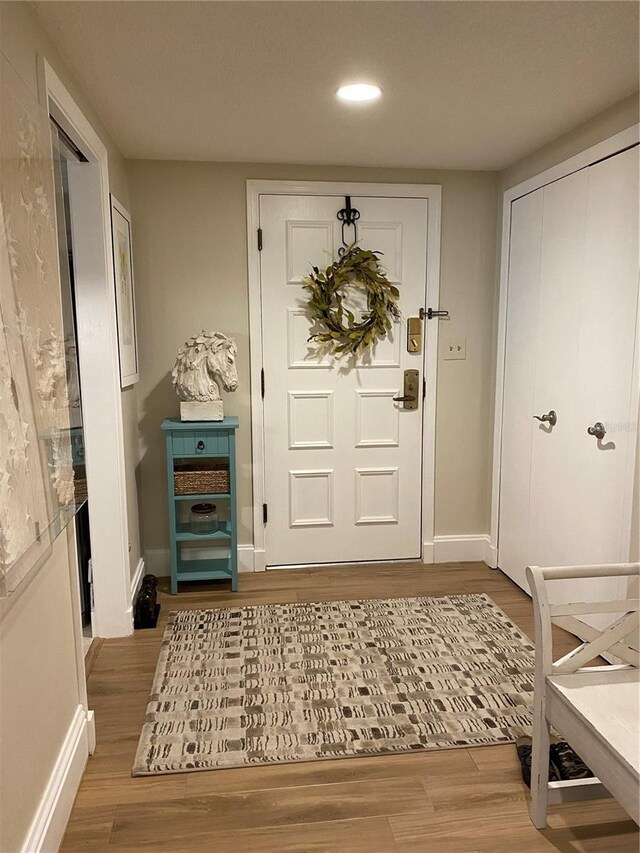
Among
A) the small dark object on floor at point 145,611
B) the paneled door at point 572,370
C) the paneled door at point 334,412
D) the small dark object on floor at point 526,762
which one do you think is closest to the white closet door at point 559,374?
the paneled door at point 572,370

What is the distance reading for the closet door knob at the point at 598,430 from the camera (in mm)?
2504

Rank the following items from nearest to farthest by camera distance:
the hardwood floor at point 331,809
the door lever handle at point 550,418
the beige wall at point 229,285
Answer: the hardwood floor at point 331,809
the door lever handle at point 550,418
the beige wall at point 229,285

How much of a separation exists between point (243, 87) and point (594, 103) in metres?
1.36

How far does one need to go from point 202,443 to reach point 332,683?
4.43 ft

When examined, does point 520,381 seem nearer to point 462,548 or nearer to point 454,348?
point 454,348

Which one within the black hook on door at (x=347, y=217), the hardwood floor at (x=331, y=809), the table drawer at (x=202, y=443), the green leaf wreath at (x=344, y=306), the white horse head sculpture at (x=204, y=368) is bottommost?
the hardwood floor at (x=331, y=809)

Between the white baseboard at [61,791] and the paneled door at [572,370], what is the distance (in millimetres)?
2039

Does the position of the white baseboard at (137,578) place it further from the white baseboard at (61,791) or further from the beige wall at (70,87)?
the white baseboard at (61,791)

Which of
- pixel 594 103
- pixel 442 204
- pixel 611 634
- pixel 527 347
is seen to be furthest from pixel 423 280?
pixel 611 634

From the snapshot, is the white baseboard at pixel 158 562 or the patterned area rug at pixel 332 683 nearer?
the patterned area rug at pixel 332 683

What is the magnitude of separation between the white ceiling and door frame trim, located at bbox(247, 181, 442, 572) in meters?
0.33

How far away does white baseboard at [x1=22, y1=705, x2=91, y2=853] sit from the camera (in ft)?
4.95

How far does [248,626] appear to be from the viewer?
2.92 m

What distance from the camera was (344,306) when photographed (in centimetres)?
342
